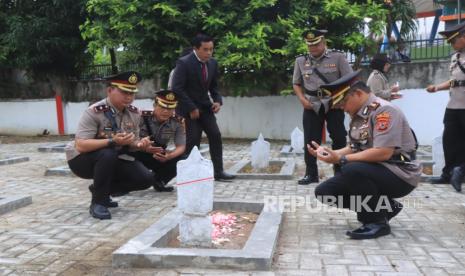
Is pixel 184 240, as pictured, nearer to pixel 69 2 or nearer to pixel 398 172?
pixel 398 172

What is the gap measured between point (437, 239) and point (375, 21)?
7873 millimetres

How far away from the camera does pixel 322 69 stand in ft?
19.2

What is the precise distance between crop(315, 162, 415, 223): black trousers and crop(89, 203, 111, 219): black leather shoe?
6.45 ft

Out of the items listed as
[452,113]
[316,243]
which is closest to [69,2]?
[452,113]

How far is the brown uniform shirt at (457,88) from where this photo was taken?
18.8 feet

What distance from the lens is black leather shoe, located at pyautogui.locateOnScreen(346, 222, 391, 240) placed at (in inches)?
150

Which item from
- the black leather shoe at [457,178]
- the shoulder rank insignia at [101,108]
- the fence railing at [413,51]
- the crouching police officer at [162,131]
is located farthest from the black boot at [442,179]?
the fence railing at [413,51]

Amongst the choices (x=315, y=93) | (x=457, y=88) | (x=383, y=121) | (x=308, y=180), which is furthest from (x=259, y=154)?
(x=383, y=121)

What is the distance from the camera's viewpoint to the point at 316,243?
3.77 m

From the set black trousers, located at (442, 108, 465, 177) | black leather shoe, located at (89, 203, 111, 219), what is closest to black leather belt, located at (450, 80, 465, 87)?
black trousers, located at (442, 108, 465, 177)

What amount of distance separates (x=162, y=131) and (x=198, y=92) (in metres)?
0.99

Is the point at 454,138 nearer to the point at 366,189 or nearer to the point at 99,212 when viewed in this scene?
the point at 366,189

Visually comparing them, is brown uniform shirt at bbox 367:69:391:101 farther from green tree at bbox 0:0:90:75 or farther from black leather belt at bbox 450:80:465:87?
green tree at bbox 0:0:90:75

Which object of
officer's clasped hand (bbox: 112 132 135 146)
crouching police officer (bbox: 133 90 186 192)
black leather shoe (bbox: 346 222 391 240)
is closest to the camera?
black leather shoe (bbox: 346 222 391 240)
